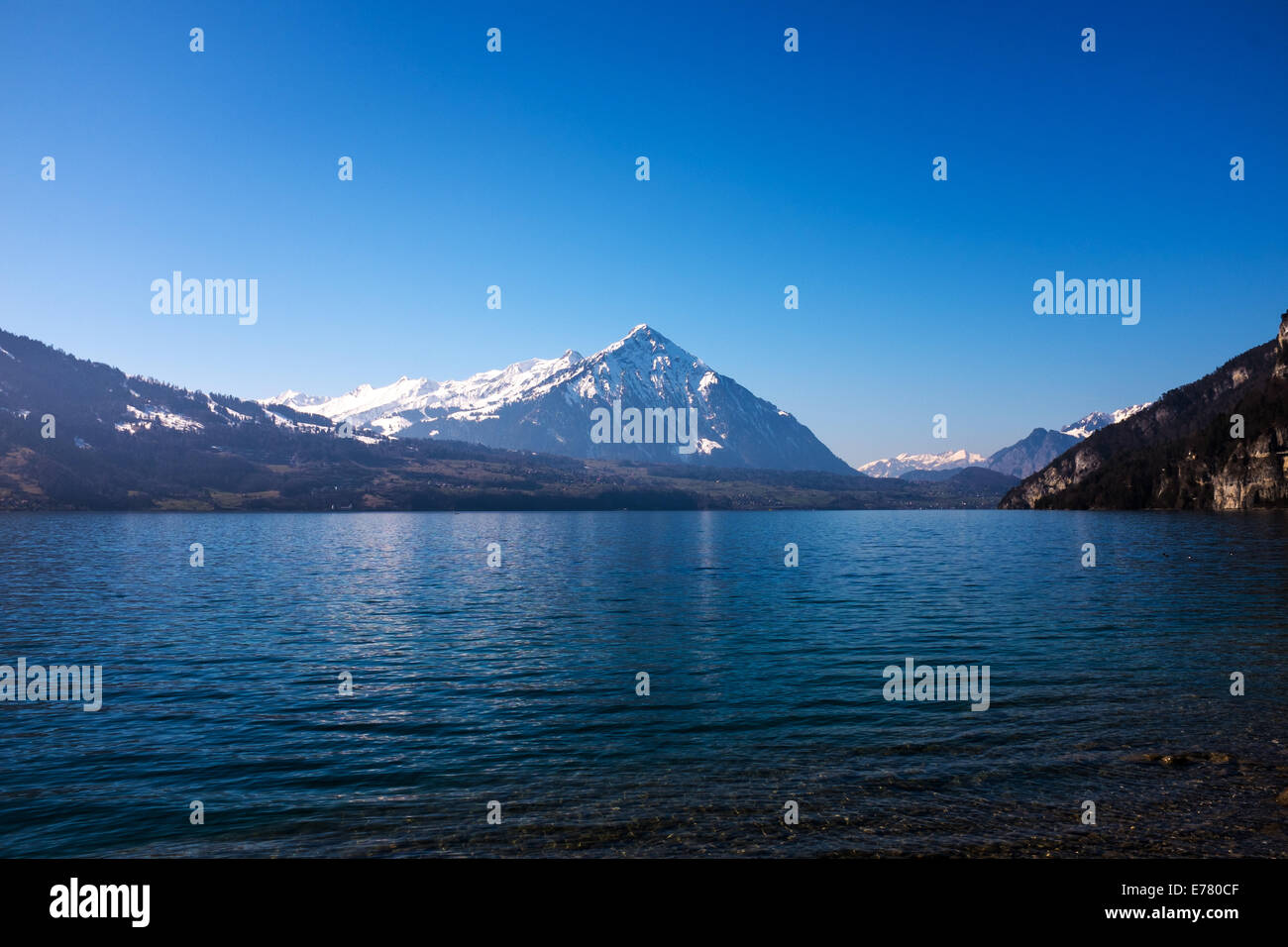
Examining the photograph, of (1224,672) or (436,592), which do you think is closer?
(1224,672)

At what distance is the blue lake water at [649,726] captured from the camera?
21031 millimetres

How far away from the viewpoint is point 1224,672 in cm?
3900

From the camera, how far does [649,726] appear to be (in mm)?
31938

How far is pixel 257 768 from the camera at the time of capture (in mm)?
26812

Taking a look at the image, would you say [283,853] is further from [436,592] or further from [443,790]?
[436,592]

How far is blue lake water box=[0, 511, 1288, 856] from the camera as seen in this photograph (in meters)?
21.0

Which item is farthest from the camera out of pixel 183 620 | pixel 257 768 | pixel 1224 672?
pixel 183 620
